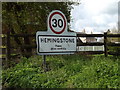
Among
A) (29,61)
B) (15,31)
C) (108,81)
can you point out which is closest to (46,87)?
(108,81)

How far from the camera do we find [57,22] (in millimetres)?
5805

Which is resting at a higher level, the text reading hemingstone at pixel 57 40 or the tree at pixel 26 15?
the tree at pixel 26 15

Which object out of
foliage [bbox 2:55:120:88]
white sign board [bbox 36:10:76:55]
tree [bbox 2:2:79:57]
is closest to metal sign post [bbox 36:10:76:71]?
white sign board [bbox 36:10:76:55]

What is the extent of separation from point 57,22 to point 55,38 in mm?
494

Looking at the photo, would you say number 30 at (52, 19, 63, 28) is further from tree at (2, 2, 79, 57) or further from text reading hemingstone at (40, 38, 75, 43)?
tree at (2, 2, 79, 57)

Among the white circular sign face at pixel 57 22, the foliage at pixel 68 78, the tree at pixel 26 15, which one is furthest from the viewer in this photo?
the tree at pixel 26 15

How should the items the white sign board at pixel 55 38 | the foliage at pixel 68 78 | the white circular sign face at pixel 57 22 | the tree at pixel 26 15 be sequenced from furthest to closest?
the tree at pixel 26 15 → the white circular sign face at pixel 57 22 → the white sign board at pixel 55 38 → the foliage at pixel 68 78

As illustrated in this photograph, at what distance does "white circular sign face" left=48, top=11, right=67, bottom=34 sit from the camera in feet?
18.7

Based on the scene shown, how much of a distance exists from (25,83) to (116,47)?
6965 mm

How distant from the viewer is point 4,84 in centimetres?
525

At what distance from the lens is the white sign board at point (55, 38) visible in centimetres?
549

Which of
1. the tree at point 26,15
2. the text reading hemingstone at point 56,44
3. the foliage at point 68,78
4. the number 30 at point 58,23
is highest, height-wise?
the tree at point 26,15

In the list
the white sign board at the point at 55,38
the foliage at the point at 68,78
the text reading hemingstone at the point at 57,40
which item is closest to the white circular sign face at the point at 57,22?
the white sign board at the point at 55,38

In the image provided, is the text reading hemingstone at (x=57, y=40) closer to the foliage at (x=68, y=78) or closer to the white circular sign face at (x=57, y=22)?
the white circular sign face at (x=57, y=22)
